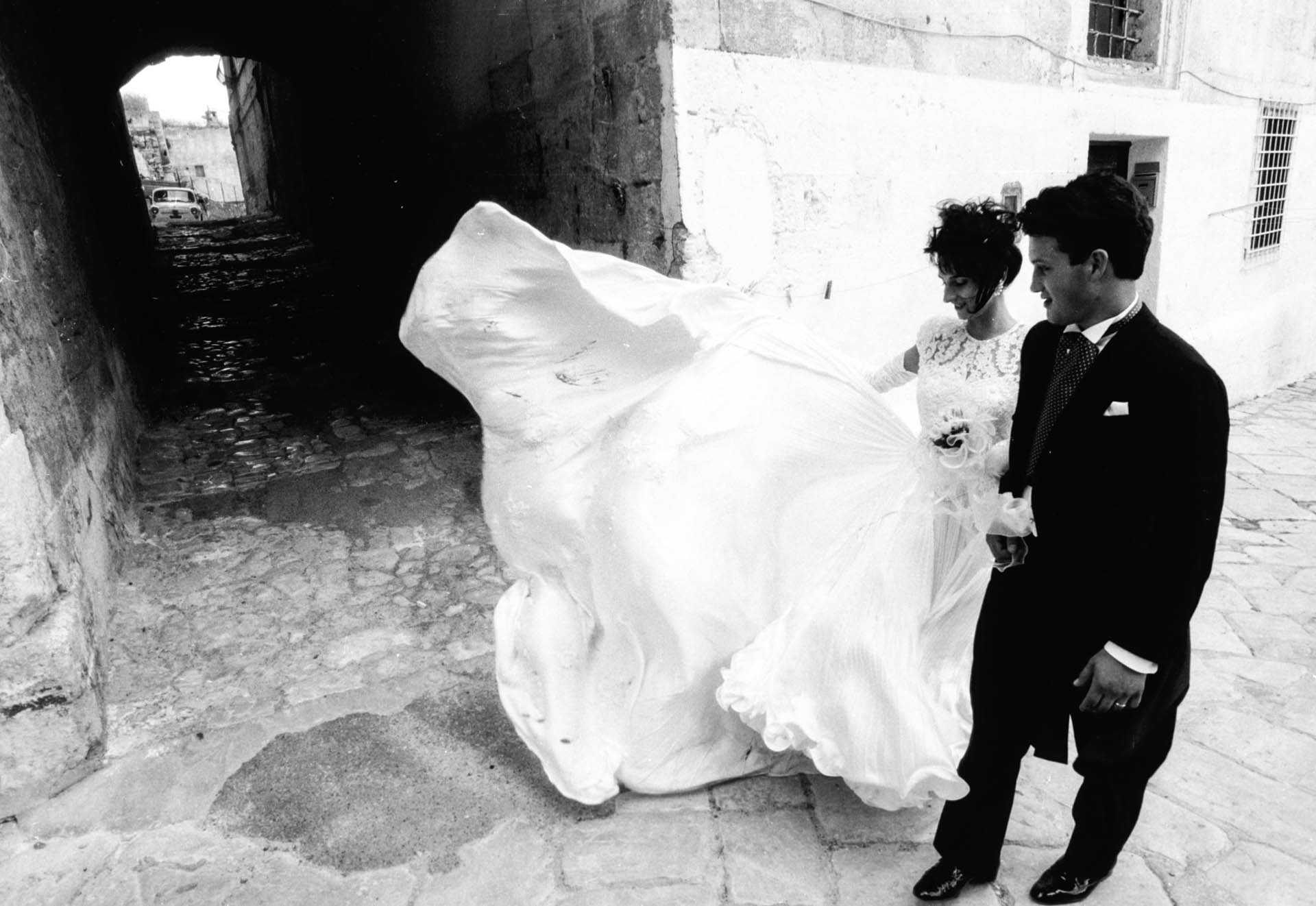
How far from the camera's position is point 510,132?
18.2 feet

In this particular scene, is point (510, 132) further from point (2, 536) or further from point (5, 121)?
point (2, 536)

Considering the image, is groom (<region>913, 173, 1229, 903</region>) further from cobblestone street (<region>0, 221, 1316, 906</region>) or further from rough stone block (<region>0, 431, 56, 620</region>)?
rough stone block (<region>0, 431, 56, 620</region>)

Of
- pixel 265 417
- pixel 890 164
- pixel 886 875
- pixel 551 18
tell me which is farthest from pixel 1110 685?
pixel 265 417

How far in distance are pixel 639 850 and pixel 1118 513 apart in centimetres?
155

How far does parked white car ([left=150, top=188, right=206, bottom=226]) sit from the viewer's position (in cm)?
2748

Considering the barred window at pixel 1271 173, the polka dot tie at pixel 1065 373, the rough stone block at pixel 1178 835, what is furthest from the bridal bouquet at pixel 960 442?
the barred window at pixel 1271 173

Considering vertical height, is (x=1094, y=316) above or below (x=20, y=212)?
below

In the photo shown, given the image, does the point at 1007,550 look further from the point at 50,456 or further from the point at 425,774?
the point at 50,456

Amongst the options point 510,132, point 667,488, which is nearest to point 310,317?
point 510,132

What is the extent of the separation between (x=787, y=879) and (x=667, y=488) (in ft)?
A: 3.66

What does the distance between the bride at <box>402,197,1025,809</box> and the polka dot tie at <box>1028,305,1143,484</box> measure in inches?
12.6

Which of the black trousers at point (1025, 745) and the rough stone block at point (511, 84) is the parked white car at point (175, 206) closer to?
the rough stone block at point (511, 84)

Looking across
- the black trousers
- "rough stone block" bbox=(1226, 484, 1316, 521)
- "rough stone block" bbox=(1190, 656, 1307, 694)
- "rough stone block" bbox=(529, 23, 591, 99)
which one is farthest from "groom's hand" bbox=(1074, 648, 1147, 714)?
"rough stone block" bbox=(1226, 484, 1316, 521)

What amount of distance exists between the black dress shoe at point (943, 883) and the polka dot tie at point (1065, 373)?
3.59ft
